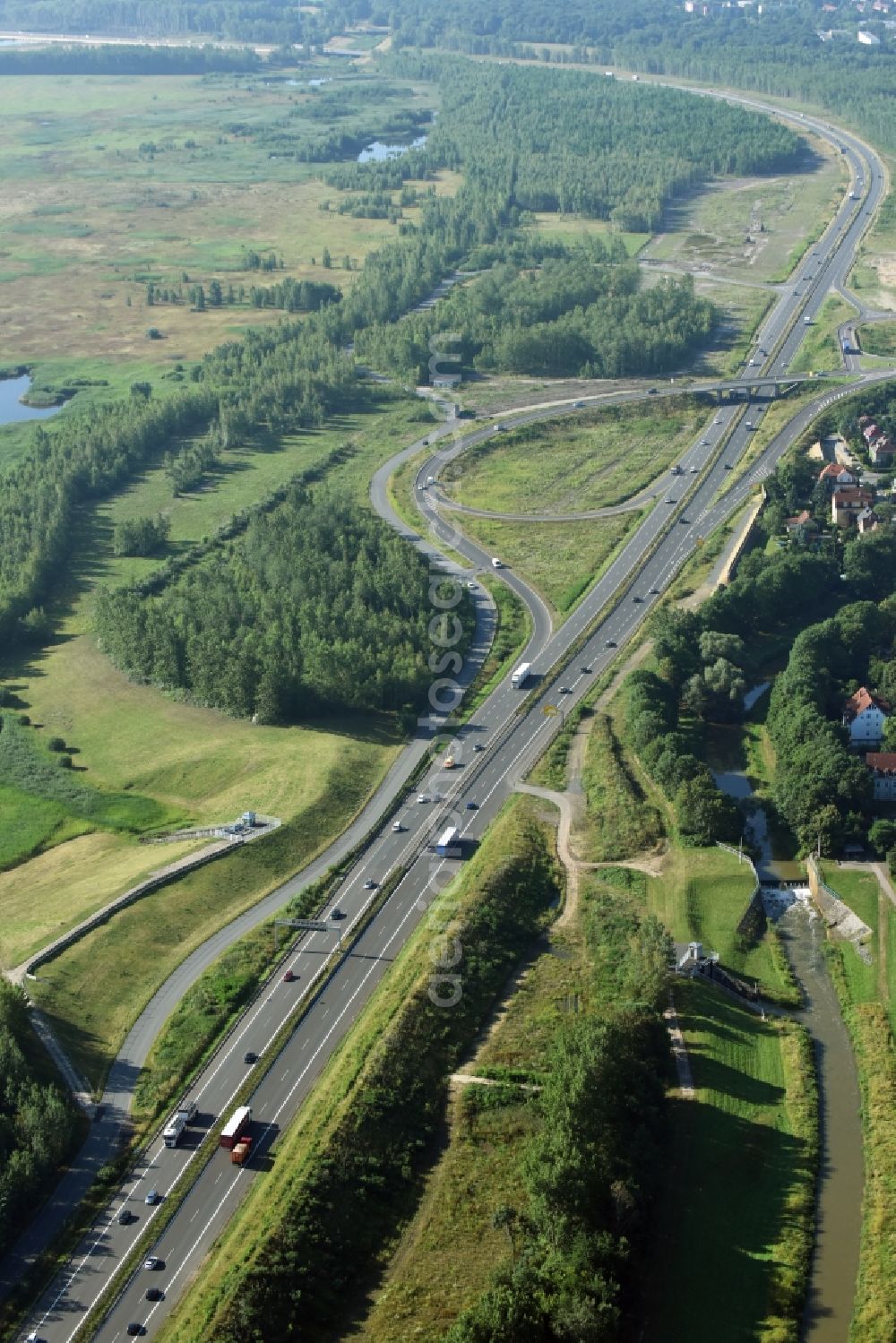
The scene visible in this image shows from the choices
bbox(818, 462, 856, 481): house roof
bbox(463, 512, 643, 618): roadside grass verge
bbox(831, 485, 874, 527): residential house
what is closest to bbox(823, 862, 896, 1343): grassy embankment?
bbox(463, 512, 643, 618): roadside grass verge

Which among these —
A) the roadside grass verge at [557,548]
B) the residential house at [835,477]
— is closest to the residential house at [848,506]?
the residential house at [835,477]

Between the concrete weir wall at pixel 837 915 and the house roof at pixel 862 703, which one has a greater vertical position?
the house roof at pixel 862 703

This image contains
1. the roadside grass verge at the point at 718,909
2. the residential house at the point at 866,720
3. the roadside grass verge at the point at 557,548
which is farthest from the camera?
the roadside grass verge at the point at 557,548

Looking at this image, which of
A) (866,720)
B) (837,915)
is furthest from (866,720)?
(837,915)

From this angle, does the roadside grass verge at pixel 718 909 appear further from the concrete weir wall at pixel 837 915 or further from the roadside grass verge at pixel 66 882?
the roadside grass verge at pixel 66 882

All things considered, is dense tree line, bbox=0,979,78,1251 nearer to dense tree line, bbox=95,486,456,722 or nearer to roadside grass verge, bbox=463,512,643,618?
dense tree line, bbox=95,486,456,722

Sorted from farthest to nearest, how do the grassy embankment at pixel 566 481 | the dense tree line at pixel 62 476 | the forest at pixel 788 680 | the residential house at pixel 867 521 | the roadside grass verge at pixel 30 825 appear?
the dense tree line at pixel 62 476 → the grassy embankment at pixel 566 481 → the residential house at pixel 867 521 → the roadside grass verge at pixel 30 825 → the forest at pixel 788 680
